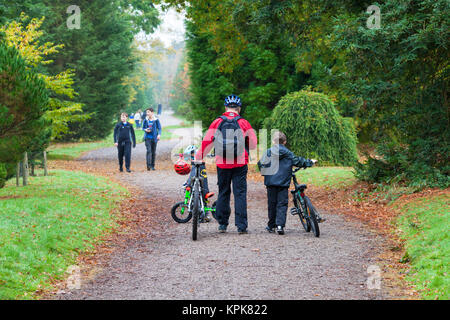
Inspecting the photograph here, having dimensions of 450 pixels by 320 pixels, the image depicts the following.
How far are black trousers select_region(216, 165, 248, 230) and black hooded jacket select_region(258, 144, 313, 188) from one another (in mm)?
347

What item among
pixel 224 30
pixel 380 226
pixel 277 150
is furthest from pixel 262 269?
pixel 224 30

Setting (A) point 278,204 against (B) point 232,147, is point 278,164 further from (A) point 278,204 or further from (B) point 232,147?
(B) point 232,147

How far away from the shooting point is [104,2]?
3416 centimetres

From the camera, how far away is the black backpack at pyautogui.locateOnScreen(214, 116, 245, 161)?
8.58 metres

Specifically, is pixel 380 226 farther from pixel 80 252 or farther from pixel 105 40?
pixel 105 40

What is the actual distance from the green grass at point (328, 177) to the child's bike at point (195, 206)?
5.34 m

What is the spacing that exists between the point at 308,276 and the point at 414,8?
20.5 ft

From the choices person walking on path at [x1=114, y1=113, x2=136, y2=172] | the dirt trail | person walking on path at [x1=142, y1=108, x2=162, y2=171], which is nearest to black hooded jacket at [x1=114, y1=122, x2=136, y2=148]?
person walking on path at [x1=114, y1=113, x2=136, y2=172]

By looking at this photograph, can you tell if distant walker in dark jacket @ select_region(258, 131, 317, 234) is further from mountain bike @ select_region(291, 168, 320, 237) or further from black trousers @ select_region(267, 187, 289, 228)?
mountain bike @ select_region(291, 168, 320, 237)

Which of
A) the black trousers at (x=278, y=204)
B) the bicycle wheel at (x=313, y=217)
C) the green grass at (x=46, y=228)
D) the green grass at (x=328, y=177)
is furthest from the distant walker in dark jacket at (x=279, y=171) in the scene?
the green grass at (x=328, y=177)

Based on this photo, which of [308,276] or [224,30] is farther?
[224,30]

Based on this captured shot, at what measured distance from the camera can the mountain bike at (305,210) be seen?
8758 millimetres

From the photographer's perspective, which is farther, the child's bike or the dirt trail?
the child's bike
